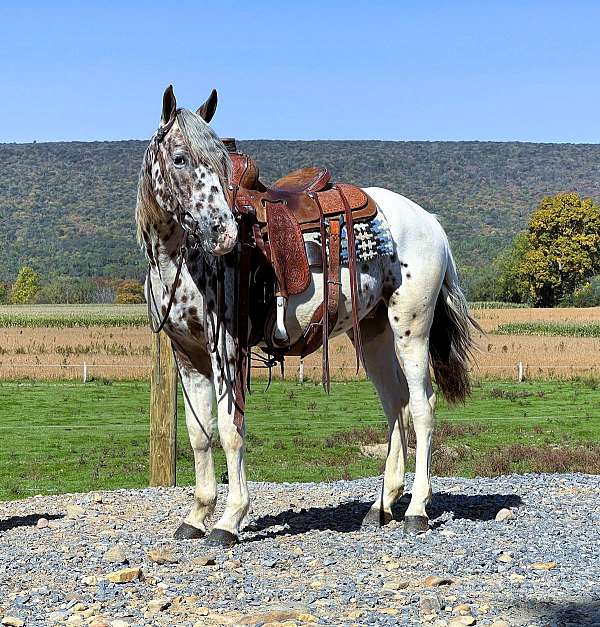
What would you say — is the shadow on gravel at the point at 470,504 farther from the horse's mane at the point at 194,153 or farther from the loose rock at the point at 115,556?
the horse's mane at the point at 194,153

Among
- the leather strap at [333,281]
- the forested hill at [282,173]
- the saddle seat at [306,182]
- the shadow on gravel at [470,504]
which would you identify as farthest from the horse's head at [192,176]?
the forested hill at [282,173]

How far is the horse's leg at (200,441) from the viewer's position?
700 centimetres

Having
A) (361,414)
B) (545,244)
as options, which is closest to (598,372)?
(361,414)

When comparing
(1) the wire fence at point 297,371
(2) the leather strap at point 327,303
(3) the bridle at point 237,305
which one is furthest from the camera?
(1) the wire fence at point 297,371

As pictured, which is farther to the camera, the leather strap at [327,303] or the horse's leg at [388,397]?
the horse's leg at [388,397]

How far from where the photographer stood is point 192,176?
246 inches

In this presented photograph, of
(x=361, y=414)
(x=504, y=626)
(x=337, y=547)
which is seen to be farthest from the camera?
(x=361, y=414)

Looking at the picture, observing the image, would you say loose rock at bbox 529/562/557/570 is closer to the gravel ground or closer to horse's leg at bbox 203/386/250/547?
the gravel ground

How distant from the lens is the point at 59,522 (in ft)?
25.9

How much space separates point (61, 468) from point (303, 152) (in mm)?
113239

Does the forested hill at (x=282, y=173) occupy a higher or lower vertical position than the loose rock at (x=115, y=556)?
higher

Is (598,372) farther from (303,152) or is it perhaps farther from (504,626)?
(303,152)

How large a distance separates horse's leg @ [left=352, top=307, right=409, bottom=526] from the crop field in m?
7.74

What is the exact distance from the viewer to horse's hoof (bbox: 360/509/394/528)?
7.65 m
